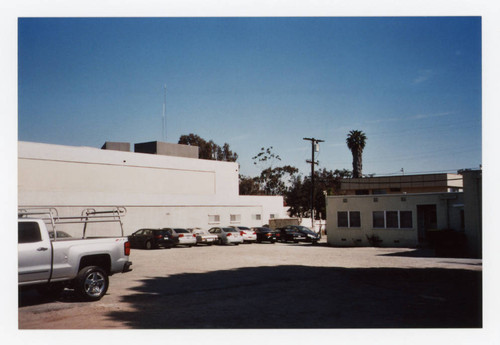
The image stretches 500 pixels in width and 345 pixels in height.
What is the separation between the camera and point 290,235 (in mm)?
35500

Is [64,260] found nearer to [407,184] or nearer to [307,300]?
[307,300]

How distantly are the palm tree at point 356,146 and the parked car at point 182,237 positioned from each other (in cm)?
3202

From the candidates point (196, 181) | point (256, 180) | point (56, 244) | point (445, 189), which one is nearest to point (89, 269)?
point (56, 244)

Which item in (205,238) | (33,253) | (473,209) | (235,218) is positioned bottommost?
(205,238)

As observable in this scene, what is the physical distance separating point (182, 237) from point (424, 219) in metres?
14.3

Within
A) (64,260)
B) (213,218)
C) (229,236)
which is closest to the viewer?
(64,260)

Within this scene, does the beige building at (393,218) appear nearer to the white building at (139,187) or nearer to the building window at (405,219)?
the building window at (405,219)

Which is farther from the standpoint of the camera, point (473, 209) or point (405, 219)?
point (405, 219)

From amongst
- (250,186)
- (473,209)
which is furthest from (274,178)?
(473,209)

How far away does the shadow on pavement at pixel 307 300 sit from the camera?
9406mm

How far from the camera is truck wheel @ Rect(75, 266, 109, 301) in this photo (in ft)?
37.1

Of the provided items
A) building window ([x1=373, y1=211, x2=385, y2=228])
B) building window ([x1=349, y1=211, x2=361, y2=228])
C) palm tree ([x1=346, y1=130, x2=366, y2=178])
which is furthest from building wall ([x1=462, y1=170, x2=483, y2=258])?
palm tree ([x1=346, y1=130, x2=366, y2=178])

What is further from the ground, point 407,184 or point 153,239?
point 407,184
